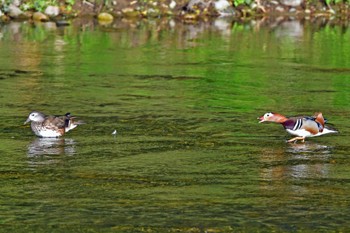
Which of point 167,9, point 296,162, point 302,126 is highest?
point 302,126

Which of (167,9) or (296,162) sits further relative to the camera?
(167,9)

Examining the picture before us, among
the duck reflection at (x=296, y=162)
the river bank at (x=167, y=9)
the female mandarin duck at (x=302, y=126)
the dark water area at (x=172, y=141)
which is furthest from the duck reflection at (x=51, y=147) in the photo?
the river bank at (x=167, y=9)

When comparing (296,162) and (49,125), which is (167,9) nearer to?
(49,125)

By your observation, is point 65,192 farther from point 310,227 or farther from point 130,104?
point 130,104

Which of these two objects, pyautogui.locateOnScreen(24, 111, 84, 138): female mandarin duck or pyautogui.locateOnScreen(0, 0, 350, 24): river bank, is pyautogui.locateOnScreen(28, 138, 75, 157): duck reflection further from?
pyautogui.locateOnScreen(0, 0, 350, 24): river bank

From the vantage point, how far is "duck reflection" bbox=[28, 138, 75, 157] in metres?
11.5

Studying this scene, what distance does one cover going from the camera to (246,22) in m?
27.6

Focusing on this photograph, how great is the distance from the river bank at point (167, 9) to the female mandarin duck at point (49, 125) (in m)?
14.6

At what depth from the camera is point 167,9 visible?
93.7 feet

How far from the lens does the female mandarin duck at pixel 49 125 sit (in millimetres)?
12227

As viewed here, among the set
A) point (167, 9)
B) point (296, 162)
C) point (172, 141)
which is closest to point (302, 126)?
point (296, 162)

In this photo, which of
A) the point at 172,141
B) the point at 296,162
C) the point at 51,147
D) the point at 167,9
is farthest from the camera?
the point at 167,9

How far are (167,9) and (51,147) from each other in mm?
17007

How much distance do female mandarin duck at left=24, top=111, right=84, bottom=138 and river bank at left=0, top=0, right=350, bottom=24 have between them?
47.9 ft
